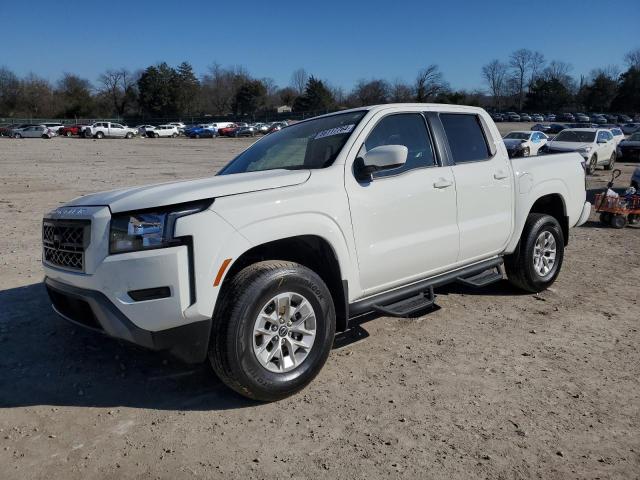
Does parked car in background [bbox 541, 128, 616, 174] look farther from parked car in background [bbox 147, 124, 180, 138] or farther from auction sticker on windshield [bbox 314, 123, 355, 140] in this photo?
parked car in background [bbox 147, 124, 180, 138]

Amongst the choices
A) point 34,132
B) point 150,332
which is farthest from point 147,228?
point 34,132

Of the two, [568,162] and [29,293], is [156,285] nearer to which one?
[29,293]

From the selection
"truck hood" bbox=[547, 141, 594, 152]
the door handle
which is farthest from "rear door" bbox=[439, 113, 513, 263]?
"truck hood" bbox=[547, 141, 594, 152]

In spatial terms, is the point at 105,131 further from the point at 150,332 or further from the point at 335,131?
the point at 150,332

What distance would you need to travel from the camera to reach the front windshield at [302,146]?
3.99 meters

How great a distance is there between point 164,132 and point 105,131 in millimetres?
10587

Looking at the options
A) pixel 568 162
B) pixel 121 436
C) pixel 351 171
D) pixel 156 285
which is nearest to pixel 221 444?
pixel 121 436

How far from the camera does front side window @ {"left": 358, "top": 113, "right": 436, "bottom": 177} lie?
409 cm

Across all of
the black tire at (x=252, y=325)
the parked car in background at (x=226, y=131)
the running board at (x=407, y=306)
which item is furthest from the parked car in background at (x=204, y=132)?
the black tire at (x=252, y=325)

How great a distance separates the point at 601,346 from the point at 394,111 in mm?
2586

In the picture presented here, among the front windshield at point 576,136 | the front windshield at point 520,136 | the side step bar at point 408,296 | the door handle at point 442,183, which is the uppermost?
the front windshield at point 520,136

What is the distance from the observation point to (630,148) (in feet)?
82.5

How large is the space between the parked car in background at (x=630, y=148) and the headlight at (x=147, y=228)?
90.3ft

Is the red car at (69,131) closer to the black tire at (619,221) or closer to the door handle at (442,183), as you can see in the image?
the black tire at (619,221)
